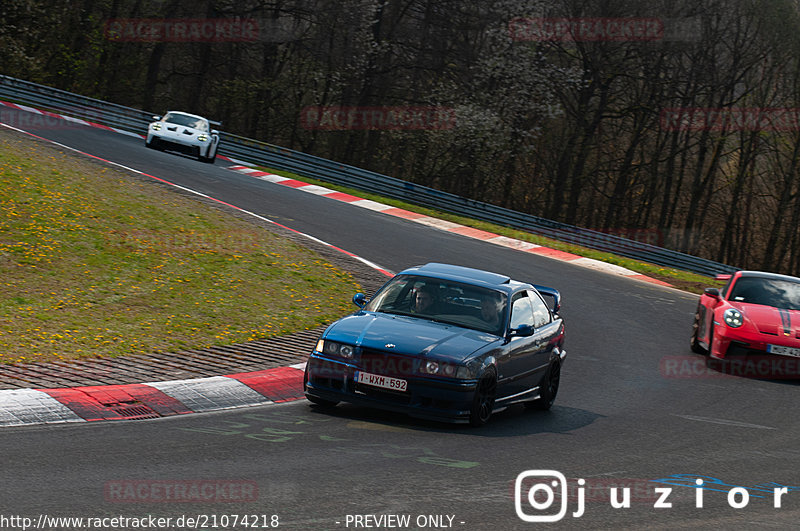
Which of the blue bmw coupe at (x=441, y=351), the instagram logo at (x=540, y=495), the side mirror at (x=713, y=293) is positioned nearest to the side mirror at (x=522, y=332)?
the blue bmw coupe at (x=441, y=351)

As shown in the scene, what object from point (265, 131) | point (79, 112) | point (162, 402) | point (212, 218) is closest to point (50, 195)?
point (212, 218)

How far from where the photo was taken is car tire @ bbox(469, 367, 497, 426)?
8.24 metres

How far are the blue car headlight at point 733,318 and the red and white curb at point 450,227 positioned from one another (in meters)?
9.31

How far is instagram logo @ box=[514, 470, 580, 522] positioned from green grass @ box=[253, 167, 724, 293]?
53.3ft

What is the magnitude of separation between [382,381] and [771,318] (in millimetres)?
6893

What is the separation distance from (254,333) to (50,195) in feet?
21.5

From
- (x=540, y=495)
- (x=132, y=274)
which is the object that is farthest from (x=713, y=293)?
(x=540, y=495)

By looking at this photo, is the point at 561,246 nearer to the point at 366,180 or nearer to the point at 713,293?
the point at 366,180

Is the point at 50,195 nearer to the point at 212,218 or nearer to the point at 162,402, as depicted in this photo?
the point at 212,218

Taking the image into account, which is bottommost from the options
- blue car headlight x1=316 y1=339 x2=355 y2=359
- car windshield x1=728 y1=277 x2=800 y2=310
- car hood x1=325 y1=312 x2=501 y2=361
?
blue car headlight x1=316 y1=339 x2=355 y2=359

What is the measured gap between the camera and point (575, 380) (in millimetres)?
11625

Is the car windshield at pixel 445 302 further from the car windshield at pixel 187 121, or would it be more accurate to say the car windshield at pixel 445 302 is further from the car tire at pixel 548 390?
the car windshield at pixel 187 121

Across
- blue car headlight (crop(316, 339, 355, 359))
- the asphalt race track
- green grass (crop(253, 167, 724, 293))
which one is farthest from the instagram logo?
green grass (crop(253, 167, 724, 293))

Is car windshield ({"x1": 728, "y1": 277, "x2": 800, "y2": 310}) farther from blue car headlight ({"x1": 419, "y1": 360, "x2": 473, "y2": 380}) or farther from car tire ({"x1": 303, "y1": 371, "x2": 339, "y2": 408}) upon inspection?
car tire ({"x1": 303, "y1": 371, "x2": 339, "y2": 408})
